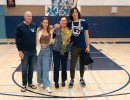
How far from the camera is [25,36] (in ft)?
16.4

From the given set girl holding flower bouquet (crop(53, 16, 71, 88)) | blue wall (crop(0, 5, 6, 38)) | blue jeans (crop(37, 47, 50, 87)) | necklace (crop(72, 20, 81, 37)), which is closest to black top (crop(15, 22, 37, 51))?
blue jeans (crop(37, 47, 50, 87))

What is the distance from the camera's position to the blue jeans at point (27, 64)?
5074 millimetres

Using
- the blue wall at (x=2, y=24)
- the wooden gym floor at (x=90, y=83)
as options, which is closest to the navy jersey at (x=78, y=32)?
the wooden gym floor at (x=90, y=83)

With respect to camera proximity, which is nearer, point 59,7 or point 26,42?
point 26,42

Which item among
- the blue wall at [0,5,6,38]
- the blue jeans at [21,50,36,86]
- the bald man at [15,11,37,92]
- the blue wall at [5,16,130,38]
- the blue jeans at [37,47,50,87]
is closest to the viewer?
the bald man at [15,11,37,92]

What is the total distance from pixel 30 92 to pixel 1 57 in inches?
170

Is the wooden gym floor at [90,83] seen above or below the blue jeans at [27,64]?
below

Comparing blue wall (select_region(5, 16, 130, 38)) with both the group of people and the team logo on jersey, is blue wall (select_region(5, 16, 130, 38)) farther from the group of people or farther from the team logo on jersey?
the group of people

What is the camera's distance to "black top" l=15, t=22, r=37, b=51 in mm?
4938

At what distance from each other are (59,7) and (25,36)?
985 cm

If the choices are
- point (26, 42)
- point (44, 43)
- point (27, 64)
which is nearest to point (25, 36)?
point (26, 42)

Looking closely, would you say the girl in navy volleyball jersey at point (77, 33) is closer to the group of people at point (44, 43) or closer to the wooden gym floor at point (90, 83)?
the group of people at point (44, 43)

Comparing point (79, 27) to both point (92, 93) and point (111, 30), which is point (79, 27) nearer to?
point (92, 93)

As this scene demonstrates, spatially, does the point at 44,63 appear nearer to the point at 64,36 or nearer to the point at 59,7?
the point at 64,36
